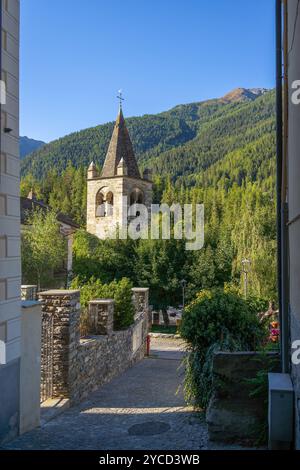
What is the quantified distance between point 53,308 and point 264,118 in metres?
131

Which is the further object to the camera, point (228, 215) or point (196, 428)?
point (228, 215)

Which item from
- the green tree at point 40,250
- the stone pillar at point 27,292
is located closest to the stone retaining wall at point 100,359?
the stone pillar at point 27,292

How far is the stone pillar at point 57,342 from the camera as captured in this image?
7.61m

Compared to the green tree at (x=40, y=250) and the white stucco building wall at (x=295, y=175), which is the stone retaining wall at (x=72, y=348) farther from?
the green tree at (x=40, y=250)

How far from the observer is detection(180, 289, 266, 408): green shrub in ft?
22.4

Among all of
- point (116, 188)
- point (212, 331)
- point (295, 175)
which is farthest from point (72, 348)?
point (116, 188)

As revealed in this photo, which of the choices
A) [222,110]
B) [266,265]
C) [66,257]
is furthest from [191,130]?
[266,265]

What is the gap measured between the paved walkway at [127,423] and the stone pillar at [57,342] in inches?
18.6

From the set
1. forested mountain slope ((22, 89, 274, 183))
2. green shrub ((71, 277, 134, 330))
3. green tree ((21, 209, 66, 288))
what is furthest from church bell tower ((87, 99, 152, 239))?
forested mountain slope ((22, 89, 274, 183))

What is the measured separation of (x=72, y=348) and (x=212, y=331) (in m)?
2.53

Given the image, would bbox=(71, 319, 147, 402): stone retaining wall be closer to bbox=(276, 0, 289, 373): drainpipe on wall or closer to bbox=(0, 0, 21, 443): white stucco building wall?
bbox=(0, 0, 21, 443): white stucco building wall

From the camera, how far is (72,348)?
7.93 metres

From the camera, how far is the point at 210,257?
107ft
